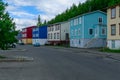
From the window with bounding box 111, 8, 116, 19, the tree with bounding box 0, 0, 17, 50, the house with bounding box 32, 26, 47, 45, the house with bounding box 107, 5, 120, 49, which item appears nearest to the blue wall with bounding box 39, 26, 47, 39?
the house with bounding box 32, 26, 47, 45

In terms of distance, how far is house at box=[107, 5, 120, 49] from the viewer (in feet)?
180

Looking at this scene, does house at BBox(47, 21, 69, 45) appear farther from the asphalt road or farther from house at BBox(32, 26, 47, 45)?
the asphalt road

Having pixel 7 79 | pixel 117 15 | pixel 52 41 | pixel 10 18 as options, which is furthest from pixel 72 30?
pixel 7 79

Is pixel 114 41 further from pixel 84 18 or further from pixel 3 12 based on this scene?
pixel 3 12

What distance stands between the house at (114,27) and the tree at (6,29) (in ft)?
83.0

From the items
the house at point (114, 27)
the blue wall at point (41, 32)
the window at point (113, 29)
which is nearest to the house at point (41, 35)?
the blue wall at point (41, 32)

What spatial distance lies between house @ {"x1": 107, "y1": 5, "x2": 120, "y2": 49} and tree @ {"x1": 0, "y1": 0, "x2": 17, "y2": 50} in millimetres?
25313

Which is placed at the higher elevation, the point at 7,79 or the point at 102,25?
the point at 102,25

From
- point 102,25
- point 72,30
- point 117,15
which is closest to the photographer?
point 117,15

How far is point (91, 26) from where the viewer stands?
255 ft

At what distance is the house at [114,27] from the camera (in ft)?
180

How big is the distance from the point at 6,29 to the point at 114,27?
27756 mm

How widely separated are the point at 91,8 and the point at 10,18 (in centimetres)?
8322

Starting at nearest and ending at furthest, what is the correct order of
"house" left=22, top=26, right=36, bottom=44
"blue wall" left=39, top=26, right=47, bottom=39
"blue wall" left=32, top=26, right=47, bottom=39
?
"blue wall" left=39, top=26, right=47, bottom=39 < "blue wall" left=32, top=26, right=47, bottom=39 < "house" left=22, top=26, right=36, bottom=44
